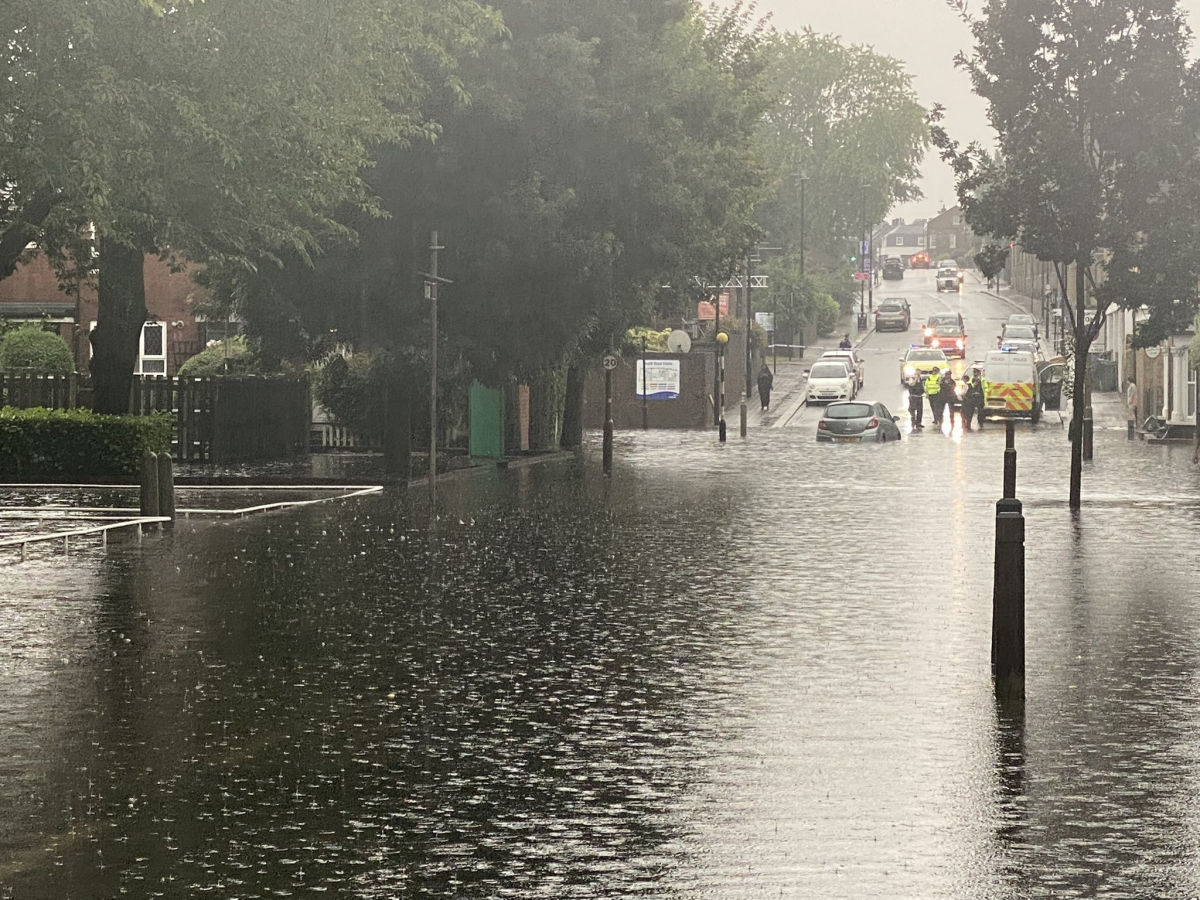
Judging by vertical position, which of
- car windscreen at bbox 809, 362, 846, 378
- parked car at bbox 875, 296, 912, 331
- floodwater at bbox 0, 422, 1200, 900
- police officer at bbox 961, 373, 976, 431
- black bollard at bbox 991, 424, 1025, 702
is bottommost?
floodwater at bbox 0, 422, 1200, 900

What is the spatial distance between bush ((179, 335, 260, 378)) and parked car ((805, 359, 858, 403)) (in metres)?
27.1

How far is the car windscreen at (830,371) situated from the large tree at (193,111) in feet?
156

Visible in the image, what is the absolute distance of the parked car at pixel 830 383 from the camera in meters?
74.7

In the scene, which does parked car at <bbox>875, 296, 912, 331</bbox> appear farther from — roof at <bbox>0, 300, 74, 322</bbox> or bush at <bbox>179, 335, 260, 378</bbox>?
bush at <bbox>179, 335, 260, 378</bbox>

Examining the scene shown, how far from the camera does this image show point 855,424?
51656 millimetres

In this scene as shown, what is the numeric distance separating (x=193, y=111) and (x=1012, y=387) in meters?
46.8

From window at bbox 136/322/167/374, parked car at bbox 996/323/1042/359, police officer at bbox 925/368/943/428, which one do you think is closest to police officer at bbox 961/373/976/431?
police officer at bbox 925/368/943/428

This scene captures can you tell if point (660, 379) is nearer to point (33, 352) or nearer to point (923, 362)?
point (923, 362)

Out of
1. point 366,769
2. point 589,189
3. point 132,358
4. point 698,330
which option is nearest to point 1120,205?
point 589,189

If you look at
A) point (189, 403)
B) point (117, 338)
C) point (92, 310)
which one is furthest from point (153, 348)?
point (117, 338)

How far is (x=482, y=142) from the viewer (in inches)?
1362

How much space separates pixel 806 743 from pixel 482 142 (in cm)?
2584

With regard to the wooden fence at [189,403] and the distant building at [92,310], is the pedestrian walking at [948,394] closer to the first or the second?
the distant building at [92,310]

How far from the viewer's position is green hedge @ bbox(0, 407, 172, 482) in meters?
29.9
